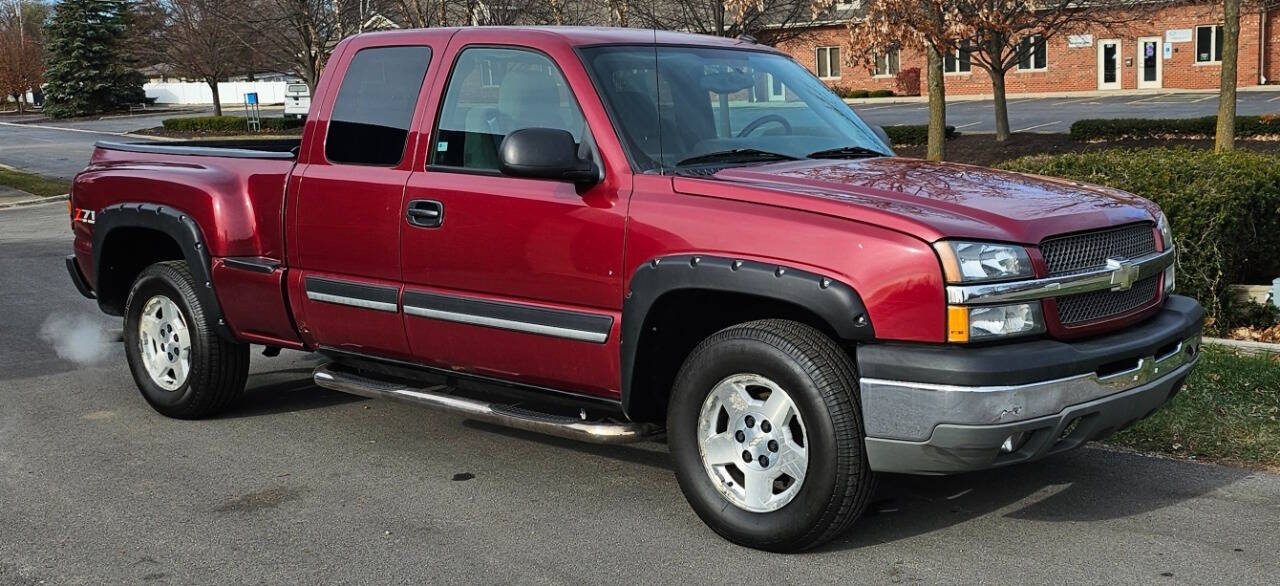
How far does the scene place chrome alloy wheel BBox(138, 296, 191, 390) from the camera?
22.2 ft

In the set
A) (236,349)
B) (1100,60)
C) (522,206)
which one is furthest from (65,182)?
(1100,60)

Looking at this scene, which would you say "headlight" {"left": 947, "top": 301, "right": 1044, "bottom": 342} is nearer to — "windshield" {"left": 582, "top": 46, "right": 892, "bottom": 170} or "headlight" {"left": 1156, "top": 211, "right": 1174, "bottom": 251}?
"headlight" {"left": 1156, "top": 211, "right": 1174, "bottom": 251}

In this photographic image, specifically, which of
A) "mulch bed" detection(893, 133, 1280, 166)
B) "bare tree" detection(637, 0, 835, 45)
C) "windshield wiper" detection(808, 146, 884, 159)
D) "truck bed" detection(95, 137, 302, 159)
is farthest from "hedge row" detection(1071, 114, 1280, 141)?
"windshield wiper" detection(808, 146, 884, 159)

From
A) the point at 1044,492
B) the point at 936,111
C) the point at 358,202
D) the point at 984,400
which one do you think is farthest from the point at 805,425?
the point at 936,111

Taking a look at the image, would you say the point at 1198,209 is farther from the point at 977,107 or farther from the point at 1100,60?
the point at 1100,60

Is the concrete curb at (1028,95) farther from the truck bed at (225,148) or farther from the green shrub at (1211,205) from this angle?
the truck bed at (225,148)

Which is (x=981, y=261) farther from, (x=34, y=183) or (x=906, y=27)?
(x=34, y=183)

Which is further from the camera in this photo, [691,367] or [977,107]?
[977,107]

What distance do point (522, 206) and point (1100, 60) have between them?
4821 cm

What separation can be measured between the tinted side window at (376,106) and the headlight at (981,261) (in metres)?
2.53

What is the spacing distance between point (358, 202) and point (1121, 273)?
310 centimetres

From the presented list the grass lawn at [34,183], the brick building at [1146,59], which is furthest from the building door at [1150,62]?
the grass lawn at [34,183]

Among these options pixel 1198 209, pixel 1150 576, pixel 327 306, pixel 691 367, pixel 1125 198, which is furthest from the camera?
pixel 1198 209

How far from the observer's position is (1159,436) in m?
5.94
